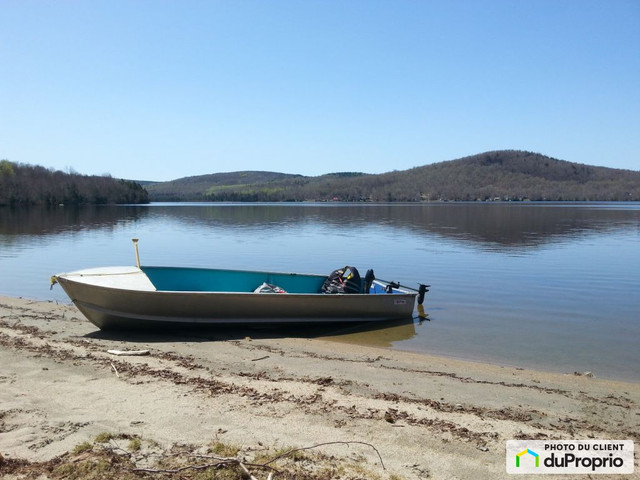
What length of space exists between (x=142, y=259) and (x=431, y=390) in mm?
21277

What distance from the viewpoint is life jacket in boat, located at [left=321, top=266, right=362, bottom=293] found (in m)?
13.0

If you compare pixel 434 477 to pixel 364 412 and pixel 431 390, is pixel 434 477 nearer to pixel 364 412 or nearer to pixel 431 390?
pixel 364 412

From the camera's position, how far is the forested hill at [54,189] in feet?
375

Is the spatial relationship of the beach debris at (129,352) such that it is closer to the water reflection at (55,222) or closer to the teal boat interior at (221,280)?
the teal boat interior at (221,280)

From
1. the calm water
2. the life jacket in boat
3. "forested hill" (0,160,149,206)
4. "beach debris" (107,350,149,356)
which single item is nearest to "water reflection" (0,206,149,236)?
the calm water

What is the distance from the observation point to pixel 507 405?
21.5ft

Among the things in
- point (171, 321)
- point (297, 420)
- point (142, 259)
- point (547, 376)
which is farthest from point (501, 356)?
point (142, 259)

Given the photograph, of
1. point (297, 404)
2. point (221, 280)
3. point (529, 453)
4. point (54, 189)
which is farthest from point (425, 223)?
point (54, 189)

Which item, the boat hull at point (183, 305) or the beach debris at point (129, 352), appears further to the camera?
the boat hull at point (183, 305)

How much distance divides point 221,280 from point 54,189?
425 ft

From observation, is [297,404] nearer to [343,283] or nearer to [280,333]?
[280,333]

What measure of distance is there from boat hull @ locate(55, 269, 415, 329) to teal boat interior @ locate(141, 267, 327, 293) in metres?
1.04

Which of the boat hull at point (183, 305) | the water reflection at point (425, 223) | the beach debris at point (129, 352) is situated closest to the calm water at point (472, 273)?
the water reflection at point (425, 223)

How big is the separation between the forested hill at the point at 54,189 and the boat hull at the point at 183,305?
4624 inches
